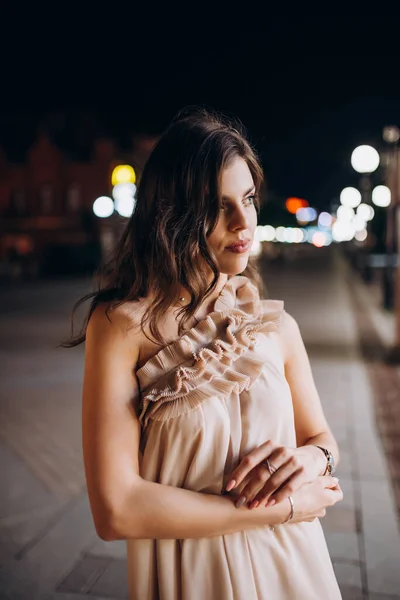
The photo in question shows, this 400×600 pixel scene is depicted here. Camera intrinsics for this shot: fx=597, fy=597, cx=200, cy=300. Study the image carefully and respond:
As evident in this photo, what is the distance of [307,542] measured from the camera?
158 cm

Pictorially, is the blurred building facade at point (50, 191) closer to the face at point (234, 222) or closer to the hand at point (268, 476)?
the face at point (234, 222)

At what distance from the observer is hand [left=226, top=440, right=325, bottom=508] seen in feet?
4.61

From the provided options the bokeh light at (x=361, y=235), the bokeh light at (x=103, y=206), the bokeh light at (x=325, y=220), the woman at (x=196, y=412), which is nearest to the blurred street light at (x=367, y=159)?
the bokeh light at (x=103, y=206)

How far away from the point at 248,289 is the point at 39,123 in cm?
4425

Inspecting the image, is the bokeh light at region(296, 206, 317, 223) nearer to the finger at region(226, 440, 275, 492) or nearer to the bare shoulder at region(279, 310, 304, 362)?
the bare shoulder at region(279, 310, 304, 362)

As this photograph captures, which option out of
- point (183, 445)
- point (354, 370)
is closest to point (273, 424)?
point (183, 445)

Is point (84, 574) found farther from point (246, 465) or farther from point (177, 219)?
point (177, 219)

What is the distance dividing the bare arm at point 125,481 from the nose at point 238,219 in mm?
384

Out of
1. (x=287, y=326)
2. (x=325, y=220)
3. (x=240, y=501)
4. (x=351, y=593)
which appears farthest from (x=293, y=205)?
(x=240, y=501)

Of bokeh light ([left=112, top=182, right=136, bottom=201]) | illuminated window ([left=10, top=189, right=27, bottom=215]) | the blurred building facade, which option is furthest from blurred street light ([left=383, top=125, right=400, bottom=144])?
illuminated window ([left=10, top=189, right=27, bottom=215])

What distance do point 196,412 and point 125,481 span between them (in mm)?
229

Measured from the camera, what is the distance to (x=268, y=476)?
1.41 m

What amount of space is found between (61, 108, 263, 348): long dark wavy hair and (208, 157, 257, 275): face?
1.3 inches

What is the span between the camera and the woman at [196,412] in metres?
1.41
